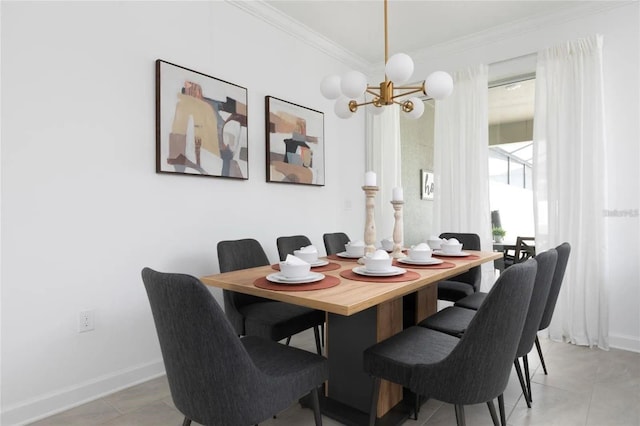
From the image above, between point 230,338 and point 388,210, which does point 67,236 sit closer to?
point 230,338

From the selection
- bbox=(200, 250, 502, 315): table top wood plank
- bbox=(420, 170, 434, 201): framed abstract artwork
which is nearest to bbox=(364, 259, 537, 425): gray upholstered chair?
bbox=(200, 250, 502, 315): table top wood plank

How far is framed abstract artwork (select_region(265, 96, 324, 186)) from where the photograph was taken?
315 centimetres

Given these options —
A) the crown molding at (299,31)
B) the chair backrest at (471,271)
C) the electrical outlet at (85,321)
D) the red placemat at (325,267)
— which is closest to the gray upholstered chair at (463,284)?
the chair backrest at (471,271)

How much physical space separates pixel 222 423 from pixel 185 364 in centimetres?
21

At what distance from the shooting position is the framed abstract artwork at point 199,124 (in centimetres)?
242

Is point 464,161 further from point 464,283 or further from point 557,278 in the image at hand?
point 557,278

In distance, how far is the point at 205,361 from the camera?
1121mm

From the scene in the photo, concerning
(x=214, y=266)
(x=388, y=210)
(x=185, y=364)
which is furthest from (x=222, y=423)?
(x=388, y=210)

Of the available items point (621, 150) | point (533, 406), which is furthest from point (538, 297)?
point (621, 150)

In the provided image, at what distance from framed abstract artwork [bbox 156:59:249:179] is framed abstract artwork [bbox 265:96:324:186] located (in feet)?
0.91

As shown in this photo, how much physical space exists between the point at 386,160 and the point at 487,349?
320cm

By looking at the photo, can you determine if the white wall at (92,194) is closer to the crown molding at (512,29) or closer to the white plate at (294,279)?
the white plate at (294,279)

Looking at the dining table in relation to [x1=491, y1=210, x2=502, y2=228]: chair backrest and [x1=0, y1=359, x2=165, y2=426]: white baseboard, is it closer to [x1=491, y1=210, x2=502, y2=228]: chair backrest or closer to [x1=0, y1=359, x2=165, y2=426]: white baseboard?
[x1=0, y1=359, x2=165, y2=426]: white baseboard

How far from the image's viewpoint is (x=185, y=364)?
116 centimetres
